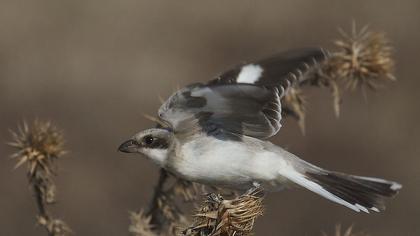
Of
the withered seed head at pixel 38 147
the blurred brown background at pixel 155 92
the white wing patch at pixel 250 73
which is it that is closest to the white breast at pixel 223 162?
the white wing patch at pixel 250 73

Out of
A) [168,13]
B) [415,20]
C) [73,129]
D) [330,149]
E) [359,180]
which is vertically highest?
[415,20]

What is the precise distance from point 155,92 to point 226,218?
759 cm

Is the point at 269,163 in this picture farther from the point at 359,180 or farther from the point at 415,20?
the point at 415,20

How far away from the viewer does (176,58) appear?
511 inches

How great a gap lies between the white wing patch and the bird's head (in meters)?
0.74

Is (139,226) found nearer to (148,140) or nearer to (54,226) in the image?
(54,226)

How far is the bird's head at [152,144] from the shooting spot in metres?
6.34

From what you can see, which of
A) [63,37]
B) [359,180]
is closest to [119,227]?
[63,37]

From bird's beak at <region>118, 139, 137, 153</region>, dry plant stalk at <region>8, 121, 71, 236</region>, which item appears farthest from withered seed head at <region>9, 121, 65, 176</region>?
bird's beak at <region>118, 139, 137, 153</region>

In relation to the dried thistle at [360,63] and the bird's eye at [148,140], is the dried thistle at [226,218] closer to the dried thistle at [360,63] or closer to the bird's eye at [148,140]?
the bird's eye at [148,140]

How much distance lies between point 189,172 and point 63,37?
7154 millimetres

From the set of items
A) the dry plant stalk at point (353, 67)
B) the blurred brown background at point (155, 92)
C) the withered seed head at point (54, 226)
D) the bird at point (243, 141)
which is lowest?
the withered seed head at point (54, 226)

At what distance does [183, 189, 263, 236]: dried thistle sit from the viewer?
5.01 m

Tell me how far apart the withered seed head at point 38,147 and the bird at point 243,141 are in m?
0.50
